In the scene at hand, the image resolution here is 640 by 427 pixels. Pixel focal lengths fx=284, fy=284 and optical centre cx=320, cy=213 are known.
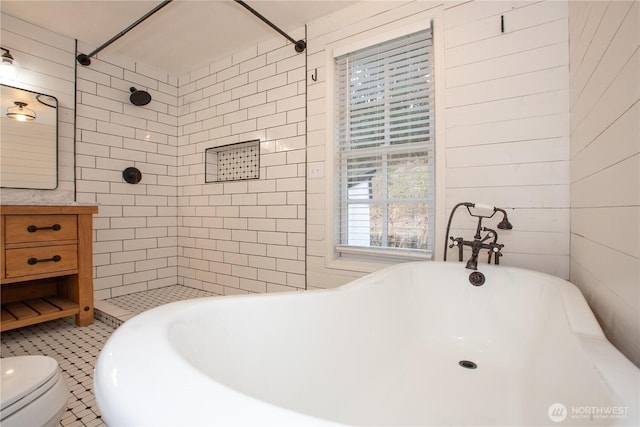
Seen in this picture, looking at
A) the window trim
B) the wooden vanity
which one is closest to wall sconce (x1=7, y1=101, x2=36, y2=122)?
the wooden vanity

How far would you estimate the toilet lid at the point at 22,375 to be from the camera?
0.75 m

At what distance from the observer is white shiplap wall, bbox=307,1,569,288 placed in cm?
153

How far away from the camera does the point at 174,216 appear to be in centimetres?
314

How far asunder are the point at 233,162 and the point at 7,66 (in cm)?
168

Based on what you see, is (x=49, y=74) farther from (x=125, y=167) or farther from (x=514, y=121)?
(x=514, y=121)

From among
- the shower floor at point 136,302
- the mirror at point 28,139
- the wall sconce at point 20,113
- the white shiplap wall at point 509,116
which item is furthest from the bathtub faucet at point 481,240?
the wall sconce at point 20,113

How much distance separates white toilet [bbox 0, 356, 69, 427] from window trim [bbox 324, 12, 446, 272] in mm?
1589

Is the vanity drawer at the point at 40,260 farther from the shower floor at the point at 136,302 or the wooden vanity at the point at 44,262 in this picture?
the shower floor at the point at 136,302

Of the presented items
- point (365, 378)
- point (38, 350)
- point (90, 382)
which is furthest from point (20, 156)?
point (365, 378)

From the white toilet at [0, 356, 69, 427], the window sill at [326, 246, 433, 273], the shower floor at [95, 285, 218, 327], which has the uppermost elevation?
the window sill at [326, 246, 433, 273]

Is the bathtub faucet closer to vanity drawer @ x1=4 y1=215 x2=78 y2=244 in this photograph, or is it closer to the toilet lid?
the toilet lid

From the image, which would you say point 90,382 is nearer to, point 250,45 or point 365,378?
point 365,378

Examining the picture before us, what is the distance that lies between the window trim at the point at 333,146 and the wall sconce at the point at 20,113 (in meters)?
2.31

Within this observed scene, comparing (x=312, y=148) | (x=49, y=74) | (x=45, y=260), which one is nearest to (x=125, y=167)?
(x=49, y=74)
